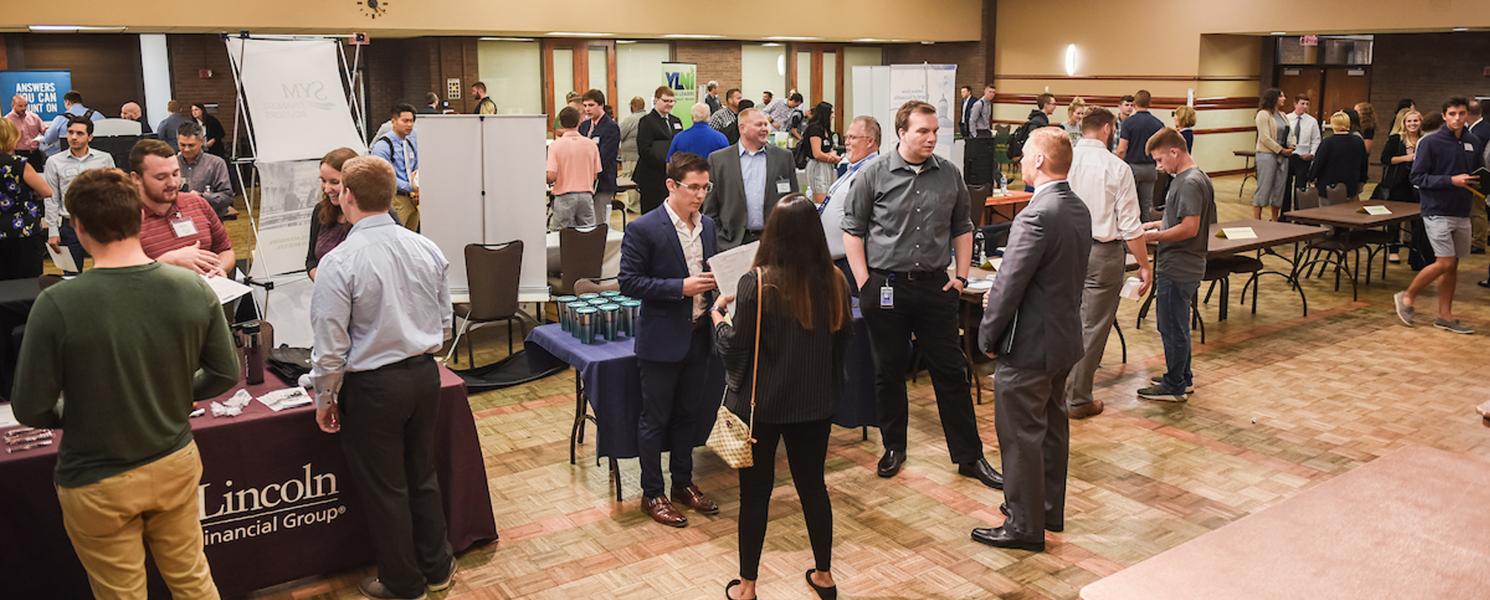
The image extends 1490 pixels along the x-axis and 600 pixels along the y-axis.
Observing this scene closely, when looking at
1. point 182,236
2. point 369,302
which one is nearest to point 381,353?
point 369,302

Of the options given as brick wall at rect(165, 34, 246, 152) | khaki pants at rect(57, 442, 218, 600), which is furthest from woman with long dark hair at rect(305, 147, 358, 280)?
brick wall at rect(165, 34, 246, 152)

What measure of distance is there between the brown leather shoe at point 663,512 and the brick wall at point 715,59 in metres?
13.7

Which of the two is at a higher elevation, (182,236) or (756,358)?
(182,236)

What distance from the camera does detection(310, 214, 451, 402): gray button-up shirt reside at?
331 centimetres

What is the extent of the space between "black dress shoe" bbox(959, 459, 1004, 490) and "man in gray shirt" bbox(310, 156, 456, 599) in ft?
7.52

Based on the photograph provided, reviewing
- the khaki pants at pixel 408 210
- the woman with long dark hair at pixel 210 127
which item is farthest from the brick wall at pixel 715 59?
the khaki pants at pixel 408 210

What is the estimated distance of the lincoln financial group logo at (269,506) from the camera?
3572mm

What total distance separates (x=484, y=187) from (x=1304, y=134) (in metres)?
9.10

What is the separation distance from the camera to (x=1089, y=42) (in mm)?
18297

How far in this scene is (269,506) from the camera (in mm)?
3672

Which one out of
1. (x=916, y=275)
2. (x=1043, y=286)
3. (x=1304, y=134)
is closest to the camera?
(x=1043, y=286)

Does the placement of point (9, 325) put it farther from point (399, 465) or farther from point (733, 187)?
point (733, 187)

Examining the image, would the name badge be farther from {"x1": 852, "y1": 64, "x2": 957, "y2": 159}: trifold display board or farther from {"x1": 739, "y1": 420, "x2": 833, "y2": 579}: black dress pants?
{"x1": 852, "y1": 64, "x2": 957, "y2": 159}: trifold display board

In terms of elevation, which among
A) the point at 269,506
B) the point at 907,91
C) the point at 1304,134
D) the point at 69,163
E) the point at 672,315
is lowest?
the point at 269,506
